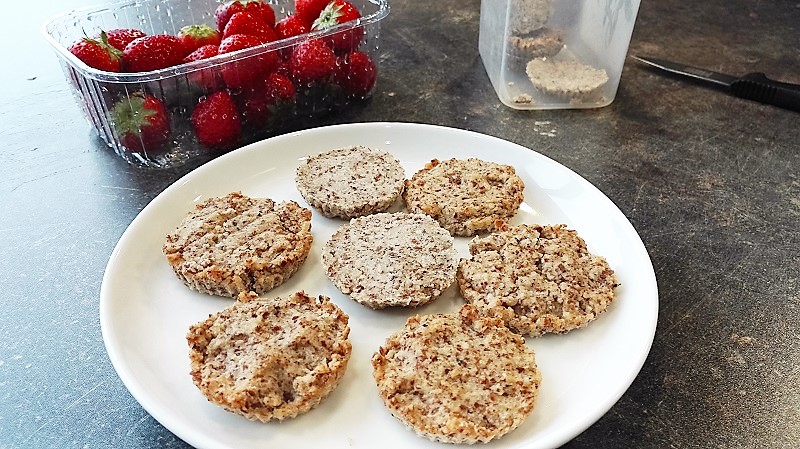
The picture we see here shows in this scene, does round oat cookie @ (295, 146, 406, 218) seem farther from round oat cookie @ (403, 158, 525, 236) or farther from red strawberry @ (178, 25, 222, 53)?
red strawberry @ (178, 25, 222, 53)

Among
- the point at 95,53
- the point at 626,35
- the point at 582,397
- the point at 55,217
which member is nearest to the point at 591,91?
the point at 626,35

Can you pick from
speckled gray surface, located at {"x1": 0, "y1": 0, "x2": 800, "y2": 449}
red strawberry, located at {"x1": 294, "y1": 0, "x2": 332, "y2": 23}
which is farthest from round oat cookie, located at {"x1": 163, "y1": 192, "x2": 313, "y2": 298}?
red strawberry, located at {"x1": 294, "y1": 0, "x2": 332, "y2": 23}

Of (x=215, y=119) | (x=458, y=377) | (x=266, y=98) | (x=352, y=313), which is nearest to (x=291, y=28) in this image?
(x=266, y=98)

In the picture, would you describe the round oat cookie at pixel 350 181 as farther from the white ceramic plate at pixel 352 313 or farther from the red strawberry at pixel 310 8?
the red strawberry at pixel 310 8

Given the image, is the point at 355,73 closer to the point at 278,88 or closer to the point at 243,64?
the point at 278,88

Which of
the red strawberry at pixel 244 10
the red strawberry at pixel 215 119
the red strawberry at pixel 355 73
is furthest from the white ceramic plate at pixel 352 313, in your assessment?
the red strawberry at pixel 244 10

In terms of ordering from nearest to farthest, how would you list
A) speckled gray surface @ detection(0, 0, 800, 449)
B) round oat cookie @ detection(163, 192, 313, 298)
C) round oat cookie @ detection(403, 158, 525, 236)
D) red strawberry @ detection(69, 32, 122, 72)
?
speckled gray surface @ detection(0, 0, 800, 449), round oat cookie @ detection(163, 192, 313, 298), round oat cookie @ detection(403, 158, 525, 236), red strawberry @ detection(69, 32, 122, 72)
